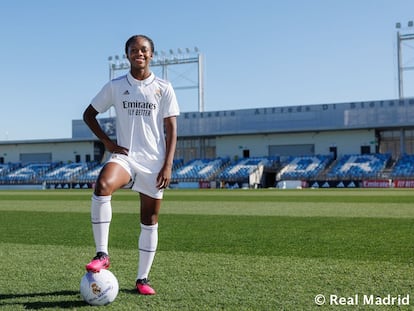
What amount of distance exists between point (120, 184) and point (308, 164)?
4615 cm

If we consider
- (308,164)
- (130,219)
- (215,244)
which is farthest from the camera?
(308,164)

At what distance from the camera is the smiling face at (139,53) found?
464 centimetres

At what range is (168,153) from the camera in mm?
4754

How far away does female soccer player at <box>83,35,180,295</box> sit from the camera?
15.2 ft

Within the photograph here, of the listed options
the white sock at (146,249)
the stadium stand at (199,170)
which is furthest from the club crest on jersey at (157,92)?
the stadium stand at (199,170)

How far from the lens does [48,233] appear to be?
9.99 meters

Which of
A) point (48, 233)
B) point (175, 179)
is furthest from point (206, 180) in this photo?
point (48, 233)

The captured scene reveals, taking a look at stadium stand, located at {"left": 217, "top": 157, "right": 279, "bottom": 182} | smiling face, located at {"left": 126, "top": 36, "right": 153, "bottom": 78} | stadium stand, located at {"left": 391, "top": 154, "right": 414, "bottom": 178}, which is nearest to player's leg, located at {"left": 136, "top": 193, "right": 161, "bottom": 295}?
smiling face, located at {"left": 126, "top": 36, "right": 153, "bottom": 78}

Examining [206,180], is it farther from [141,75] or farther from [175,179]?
[141,75]

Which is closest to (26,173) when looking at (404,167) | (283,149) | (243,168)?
(243,168)

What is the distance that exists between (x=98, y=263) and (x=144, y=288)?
1.77 feet

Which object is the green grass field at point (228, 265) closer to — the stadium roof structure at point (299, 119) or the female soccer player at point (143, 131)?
the female soccer player at point (143, 131)
